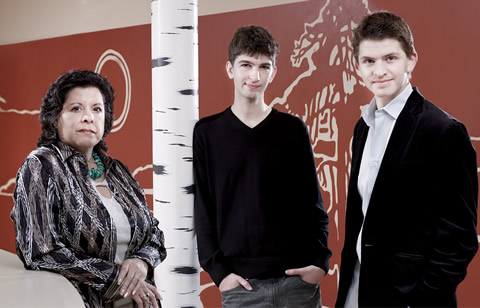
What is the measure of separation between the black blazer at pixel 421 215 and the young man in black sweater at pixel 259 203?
449 mm

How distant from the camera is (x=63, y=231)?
1.60 metres

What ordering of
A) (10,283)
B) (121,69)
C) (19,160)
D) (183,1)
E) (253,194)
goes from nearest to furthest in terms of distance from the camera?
(10,283), (253,194), (183,1), (121,69), (19,160)

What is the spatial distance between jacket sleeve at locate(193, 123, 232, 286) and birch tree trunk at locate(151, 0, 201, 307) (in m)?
0.08

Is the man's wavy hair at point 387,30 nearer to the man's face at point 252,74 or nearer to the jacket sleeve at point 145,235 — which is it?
the man's face at point 252,74

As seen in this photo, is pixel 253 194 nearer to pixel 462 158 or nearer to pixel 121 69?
pixel 462 158

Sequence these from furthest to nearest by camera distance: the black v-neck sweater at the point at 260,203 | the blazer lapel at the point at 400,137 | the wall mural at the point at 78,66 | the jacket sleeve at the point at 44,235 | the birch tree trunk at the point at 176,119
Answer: the wall mural at the point at 78,66 < the birch tree trunk at the point at 176,119 < the black v-neck sweater at the point at 260,203 < the blazer lapel at the point at 400,137 < the jacket sleeve at the point at 44,235

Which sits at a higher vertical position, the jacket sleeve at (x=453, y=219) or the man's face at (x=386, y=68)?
the man's face at (x=386, y=68)

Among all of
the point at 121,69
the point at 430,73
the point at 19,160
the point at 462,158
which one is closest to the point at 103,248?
the point at 462,158

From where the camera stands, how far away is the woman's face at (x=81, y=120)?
1720mm

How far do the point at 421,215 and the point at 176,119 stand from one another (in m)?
1.17

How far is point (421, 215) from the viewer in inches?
64.8

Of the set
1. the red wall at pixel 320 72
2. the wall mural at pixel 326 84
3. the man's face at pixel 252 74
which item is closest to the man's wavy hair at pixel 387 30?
the man's face at pixel 252 74

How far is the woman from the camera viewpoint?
59.9 inches

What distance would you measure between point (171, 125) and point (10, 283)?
136 centimetres
